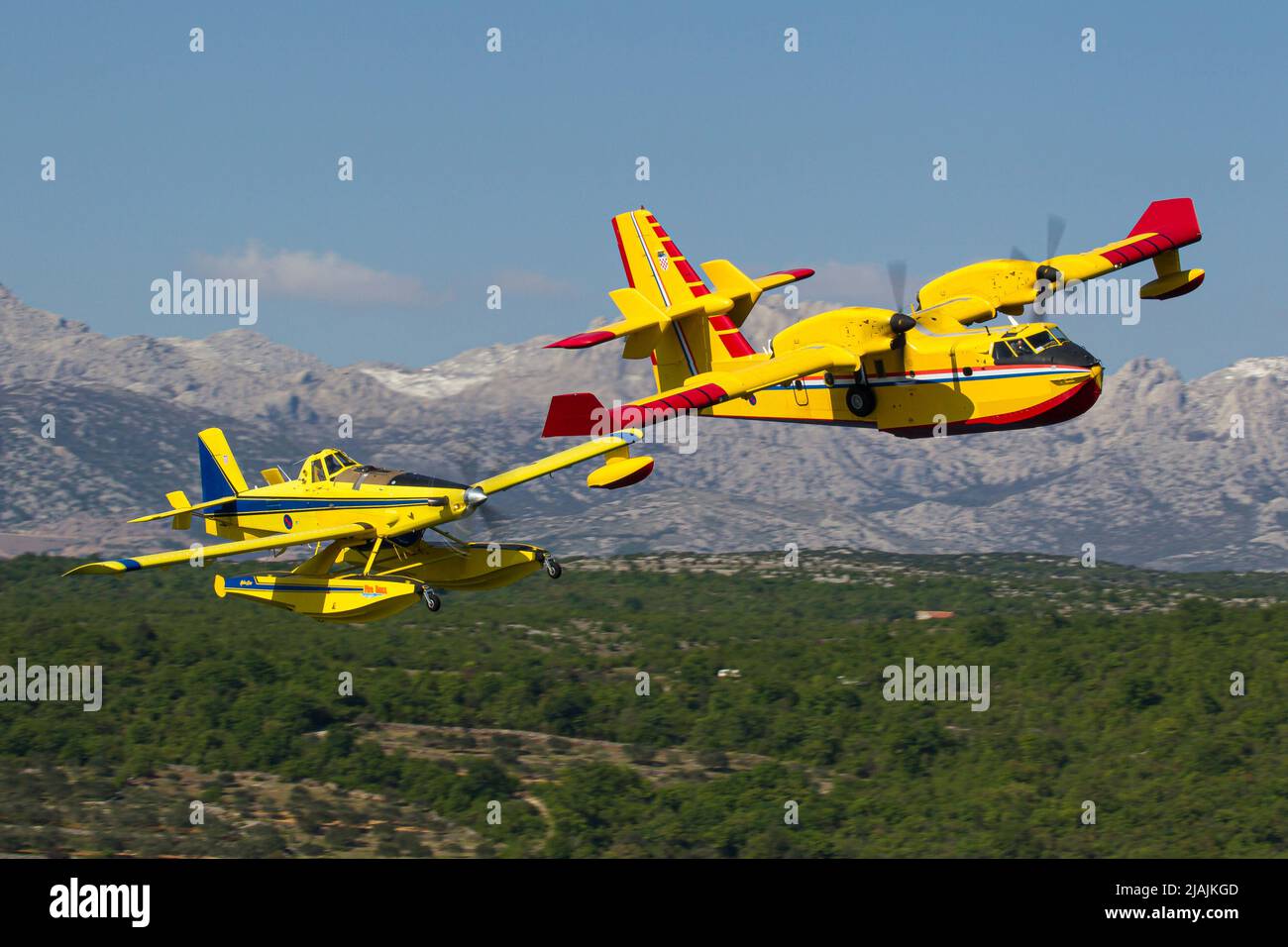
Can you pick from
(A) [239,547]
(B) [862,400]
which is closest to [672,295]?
(B) [862,400]

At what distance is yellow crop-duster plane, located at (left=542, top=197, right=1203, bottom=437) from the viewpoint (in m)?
56.2

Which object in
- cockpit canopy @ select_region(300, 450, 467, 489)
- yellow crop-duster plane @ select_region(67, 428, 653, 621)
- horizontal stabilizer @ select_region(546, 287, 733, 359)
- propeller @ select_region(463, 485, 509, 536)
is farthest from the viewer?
horizontal stabilizer @ select_region(546, 287, 733, 359)

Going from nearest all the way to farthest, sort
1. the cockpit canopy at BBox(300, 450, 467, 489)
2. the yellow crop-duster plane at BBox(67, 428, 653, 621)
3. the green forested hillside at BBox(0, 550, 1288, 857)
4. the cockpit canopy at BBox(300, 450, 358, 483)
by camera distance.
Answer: the yellow crop-duster plane at BBox(67, 428, 653, 621), the cockpit canopy at BBox(300, 450, 467, 489), the cockpit canopy at BBox(300, 450, 358, 483), the green forested hillside at BBox(0, 550, 1288, 857)

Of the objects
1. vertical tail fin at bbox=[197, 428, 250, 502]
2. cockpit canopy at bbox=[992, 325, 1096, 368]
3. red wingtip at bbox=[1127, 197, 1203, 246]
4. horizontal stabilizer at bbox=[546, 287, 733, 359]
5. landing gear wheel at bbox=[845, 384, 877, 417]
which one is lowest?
vertical tail fin at bbox=[197, 428, 250, 502]

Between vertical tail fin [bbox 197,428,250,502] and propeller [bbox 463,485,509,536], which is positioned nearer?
propeller [bbox 463,485,509,536]

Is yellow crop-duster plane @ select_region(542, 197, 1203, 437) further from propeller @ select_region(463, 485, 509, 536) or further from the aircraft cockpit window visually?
propeller @ select_region(463, 485, 509, 536)

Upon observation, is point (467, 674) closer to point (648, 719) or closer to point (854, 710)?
point (648, 719)

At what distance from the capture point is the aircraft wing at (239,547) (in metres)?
42.9

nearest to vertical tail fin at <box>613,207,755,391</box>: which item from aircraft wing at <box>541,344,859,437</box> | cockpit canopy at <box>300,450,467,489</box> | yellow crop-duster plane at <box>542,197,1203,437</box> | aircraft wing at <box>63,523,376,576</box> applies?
yellow crop-duster plane at <box>542,197,1203,437</box>

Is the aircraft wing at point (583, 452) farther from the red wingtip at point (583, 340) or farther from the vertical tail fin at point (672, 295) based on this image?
the vertical tail fin at point (672, 295)

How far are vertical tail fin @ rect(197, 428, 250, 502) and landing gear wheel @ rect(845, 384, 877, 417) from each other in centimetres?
2136

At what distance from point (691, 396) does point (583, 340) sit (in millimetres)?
4226
